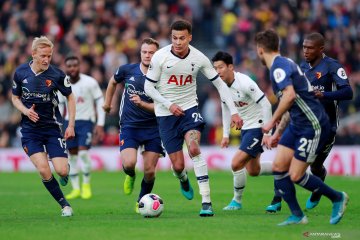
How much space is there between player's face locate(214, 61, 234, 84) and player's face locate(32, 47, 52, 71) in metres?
Result: 2.66

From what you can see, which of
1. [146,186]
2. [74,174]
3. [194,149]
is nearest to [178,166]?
[194,149]

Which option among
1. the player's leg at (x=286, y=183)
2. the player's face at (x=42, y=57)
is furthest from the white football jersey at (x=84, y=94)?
the player's leg at (x=286, y=183)

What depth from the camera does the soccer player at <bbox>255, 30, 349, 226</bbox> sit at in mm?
11242

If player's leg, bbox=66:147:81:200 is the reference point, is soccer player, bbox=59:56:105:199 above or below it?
above

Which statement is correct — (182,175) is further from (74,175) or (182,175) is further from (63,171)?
(74,175)

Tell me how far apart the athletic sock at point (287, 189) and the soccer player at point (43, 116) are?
336 centimetres

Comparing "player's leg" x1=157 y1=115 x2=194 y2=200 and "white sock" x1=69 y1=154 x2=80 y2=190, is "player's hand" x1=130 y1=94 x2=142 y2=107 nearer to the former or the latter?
"player's leg" x1=157 y1=115 x2=194 y2=200

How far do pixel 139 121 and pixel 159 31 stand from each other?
14.6 metres

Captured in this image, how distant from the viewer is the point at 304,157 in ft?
36.9

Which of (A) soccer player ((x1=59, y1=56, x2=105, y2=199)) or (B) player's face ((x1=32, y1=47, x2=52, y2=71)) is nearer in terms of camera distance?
(B) player's face ((x1=32, y1=47, x2=52, y2=71))

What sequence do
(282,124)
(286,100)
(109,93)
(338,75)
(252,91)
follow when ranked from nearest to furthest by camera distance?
1. (286,100)
2. (282,124)
3. (338,75)
4. (252,91)
5. (109,93)

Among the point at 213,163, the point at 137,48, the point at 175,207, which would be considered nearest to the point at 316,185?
the point at 175,207

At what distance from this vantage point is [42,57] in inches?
516

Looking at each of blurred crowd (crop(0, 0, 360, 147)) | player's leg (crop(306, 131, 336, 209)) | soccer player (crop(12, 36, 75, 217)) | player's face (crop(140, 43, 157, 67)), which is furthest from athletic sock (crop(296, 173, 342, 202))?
blurred crowd (crop(0, 0, 360, 147))
